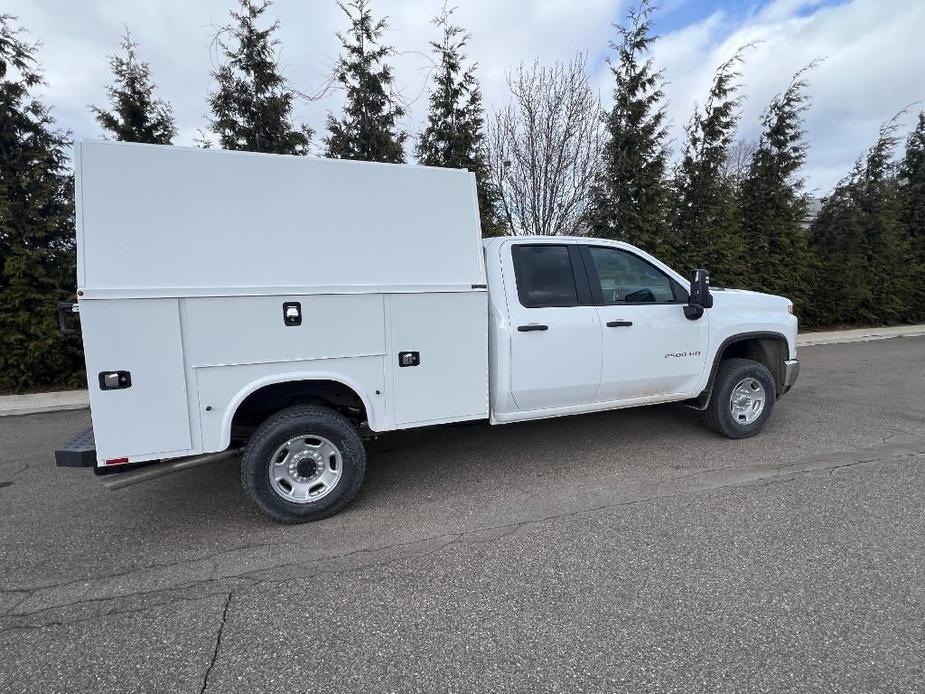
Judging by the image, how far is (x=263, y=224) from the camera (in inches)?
130

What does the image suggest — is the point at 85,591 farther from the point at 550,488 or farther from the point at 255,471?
the point at 550,488

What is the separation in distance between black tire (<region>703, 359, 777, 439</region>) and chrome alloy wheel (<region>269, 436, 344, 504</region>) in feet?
12.0

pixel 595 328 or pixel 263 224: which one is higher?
pixel 263 224

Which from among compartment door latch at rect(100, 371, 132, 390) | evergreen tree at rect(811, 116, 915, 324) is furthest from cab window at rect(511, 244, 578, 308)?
evergreen tree at rect(811, 116, 915, 324)

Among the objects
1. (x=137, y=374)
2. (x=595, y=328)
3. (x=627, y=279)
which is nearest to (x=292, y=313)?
(x=137, y=374)

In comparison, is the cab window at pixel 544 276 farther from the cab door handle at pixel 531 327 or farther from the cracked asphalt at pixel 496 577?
the cracked asphalt at pixel 496 577

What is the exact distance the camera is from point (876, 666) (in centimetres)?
214

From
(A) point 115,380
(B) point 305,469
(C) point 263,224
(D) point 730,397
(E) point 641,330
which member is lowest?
(B) point 305,469

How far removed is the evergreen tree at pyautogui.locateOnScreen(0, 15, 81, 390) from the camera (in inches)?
300

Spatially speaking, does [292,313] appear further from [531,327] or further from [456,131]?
[456,131]

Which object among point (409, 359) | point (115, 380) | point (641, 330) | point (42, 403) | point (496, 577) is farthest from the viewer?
point (42, 403)

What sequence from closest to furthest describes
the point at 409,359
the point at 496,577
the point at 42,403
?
1. the point at 496,577
2. the point at 409,359
3. the point at 42,403

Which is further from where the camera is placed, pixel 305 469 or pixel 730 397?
pixel 730 397

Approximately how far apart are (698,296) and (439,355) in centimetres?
248
